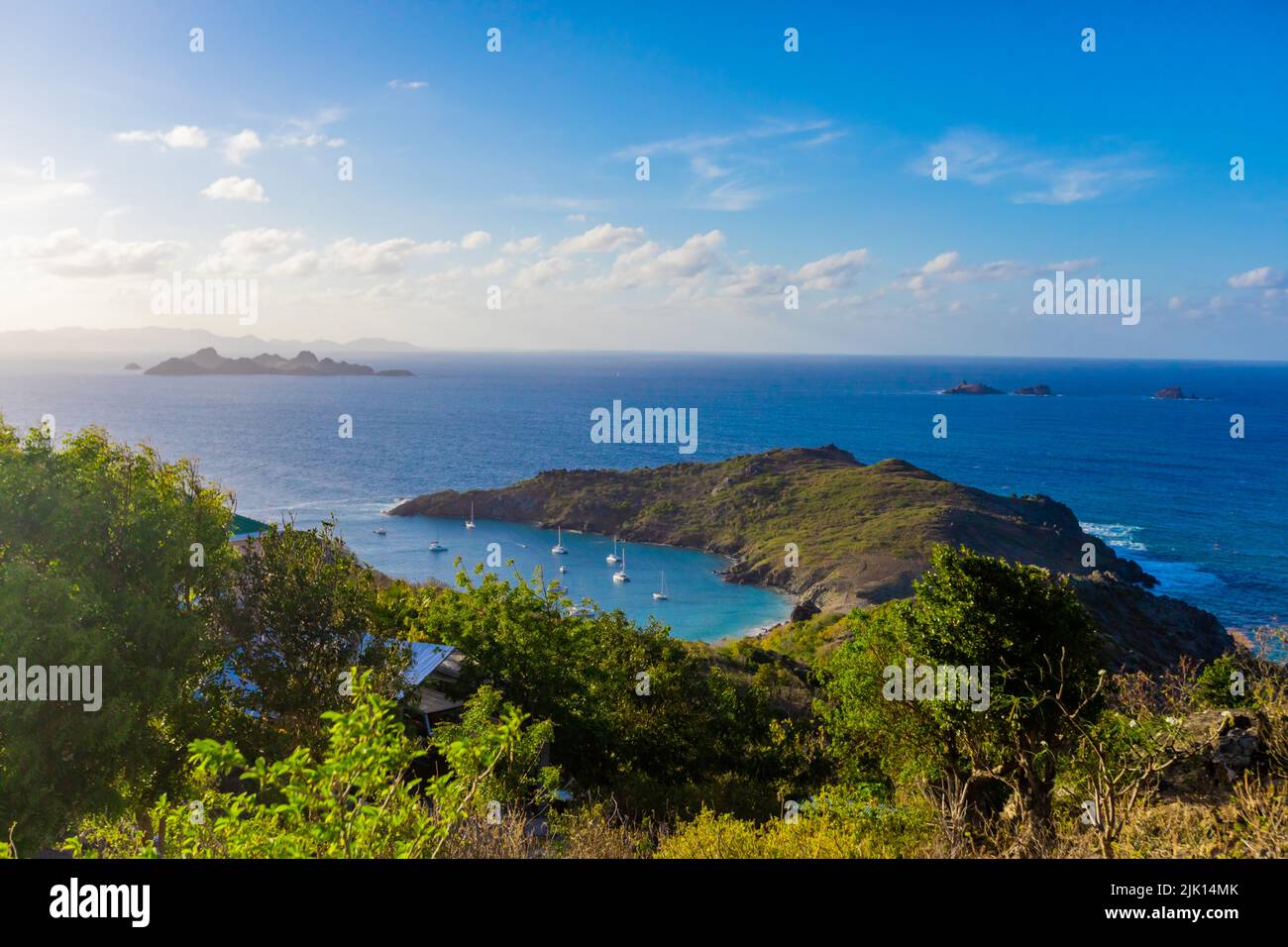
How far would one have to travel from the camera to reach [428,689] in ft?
62.1

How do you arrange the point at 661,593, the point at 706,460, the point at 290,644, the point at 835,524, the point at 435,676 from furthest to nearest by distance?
1. the point at 706,460
2. the point at 835,524
3. the point at 661,593
4. the point at 435,676
5. the point at 290,644

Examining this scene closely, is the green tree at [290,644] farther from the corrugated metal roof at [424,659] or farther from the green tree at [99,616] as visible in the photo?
the corrugated metal roof at [424,659]

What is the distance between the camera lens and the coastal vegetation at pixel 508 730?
7387mm

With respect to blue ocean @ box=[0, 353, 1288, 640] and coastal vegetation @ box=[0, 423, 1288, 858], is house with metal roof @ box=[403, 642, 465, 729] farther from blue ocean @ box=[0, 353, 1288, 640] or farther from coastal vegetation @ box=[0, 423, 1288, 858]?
blue ocean @ box=[0, 353, 1288, 640]

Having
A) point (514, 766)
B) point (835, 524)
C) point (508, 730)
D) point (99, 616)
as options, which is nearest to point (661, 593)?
point (835, 524)

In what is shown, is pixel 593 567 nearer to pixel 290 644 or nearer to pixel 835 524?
pixel 835 524

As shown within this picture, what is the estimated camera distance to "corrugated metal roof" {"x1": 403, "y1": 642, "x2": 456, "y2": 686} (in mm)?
17125

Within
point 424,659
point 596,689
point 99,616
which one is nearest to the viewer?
point 99,616

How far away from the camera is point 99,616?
11062mm

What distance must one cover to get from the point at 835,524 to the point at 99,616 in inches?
2924


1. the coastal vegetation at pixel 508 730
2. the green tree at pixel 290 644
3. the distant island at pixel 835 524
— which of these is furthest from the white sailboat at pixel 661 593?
the green tree at pixel 290 644

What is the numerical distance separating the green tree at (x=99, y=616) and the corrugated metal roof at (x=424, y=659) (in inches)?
184

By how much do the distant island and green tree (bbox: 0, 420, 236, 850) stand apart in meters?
44.4

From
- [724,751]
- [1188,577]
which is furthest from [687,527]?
[724,751]
